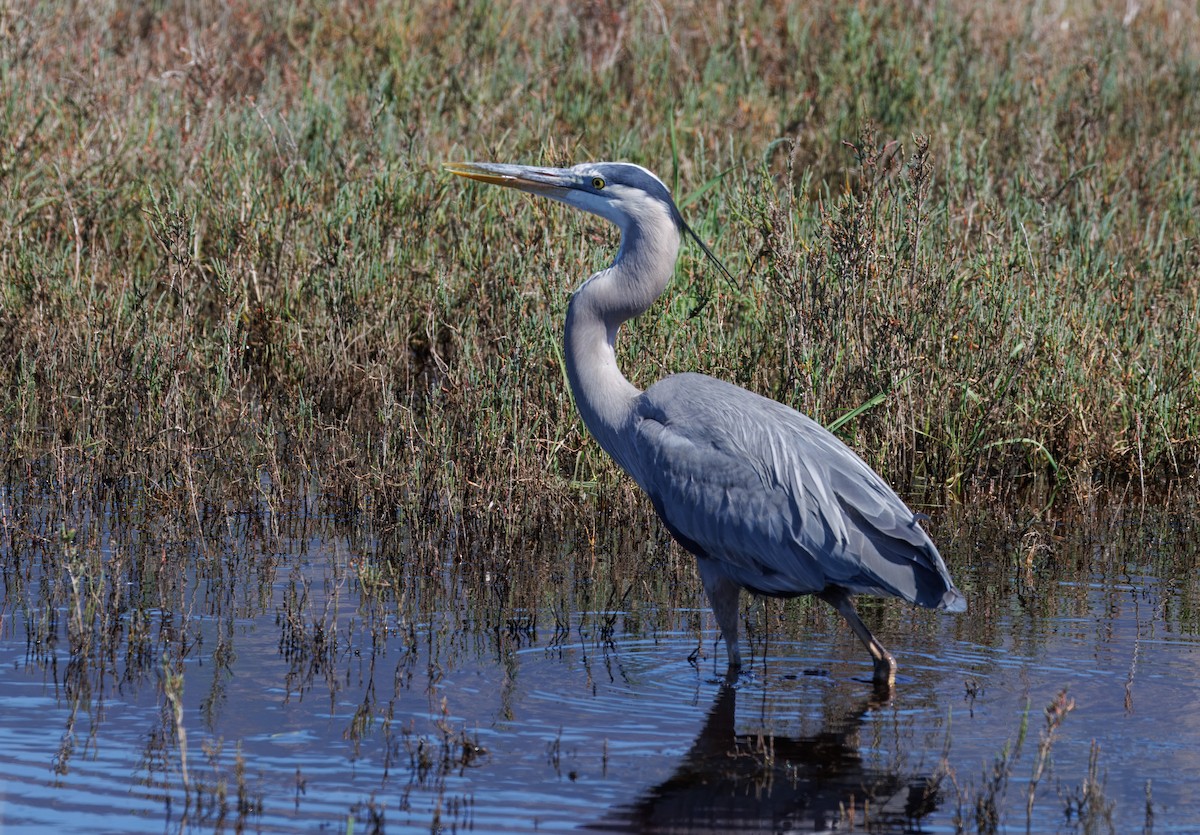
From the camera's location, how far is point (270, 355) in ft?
27.2

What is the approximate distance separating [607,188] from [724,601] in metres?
1.54

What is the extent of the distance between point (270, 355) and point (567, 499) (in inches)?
89.6

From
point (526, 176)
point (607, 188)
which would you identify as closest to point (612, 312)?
point (607, 188)

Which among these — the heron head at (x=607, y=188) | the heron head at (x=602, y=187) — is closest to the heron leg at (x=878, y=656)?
the heron head at (x=607, y=188)

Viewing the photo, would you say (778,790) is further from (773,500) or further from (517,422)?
(517,422)

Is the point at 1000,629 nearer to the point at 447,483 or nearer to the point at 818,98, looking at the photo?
the point at 447,483

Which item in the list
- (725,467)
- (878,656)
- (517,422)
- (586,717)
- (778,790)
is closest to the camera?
(778,790)

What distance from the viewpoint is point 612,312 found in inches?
230

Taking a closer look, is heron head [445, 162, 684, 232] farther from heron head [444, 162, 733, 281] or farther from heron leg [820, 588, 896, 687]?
heron leg [820, 588, 896, 687]

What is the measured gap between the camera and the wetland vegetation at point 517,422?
453cm

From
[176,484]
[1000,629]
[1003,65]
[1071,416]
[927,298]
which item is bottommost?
[1000,629]

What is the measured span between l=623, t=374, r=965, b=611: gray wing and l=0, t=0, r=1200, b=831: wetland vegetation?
362 millimetres

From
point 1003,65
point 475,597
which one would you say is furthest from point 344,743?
point 1003,65

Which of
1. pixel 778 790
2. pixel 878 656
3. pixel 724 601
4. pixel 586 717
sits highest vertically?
pixel 724 601
